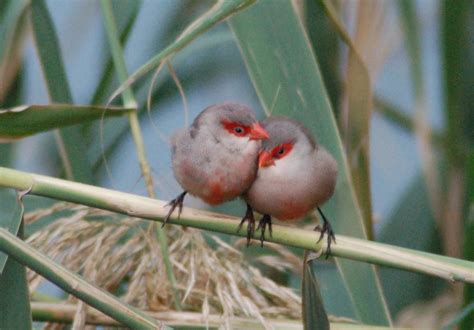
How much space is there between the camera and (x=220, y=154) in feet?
3.72

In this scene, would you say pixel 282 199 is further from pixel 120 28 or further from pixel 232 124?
pixel 120 28

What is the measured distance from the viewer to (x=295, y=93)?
1154 mm

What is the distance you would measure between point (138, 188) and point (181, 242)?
12cm

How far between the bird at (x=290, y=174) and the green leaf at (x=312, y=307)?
0.25m

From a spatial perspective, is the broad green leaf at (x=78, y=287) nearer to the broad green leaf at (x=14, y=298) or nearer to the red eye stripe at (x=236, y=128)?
the broad green leaf at (x=14, y=298)

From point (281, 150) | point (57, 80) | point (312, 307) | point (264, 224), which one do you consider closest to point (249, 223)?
point (264, 224)

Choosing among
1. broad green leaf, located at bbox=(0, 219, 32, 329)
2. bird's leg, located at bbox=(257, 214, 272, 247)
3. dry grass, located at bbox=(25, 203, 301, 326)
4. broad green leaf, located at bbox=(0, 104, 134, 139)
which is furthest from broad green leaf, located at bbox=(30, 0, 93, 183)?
broad green leaf, located at bbox=(0, 219, 32, 329)

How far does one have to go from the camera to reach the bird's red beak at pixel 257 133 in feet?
3.67

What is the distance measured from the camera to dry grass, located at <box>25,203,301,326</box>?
113cm

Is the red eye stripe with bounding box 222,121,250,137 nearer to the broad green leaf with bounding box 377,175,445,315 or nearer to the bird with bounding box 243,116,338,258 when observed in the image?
the bird with bounding box 243,116,338,258

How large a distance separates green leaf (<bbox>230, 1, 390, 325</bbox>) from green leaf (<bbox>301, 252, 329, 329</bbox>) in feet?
0.96

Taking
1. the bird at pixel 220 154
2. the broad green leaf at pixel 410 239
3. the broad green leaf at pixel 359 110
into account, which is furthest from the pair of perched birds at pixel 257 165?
the broad green leaf at pixel 410 239

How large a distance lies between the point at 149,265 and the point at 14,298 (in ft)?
1.14

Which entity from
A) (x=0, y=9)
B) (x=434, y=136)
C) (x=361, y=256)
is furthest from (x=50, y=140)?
(x=361, y=256)
